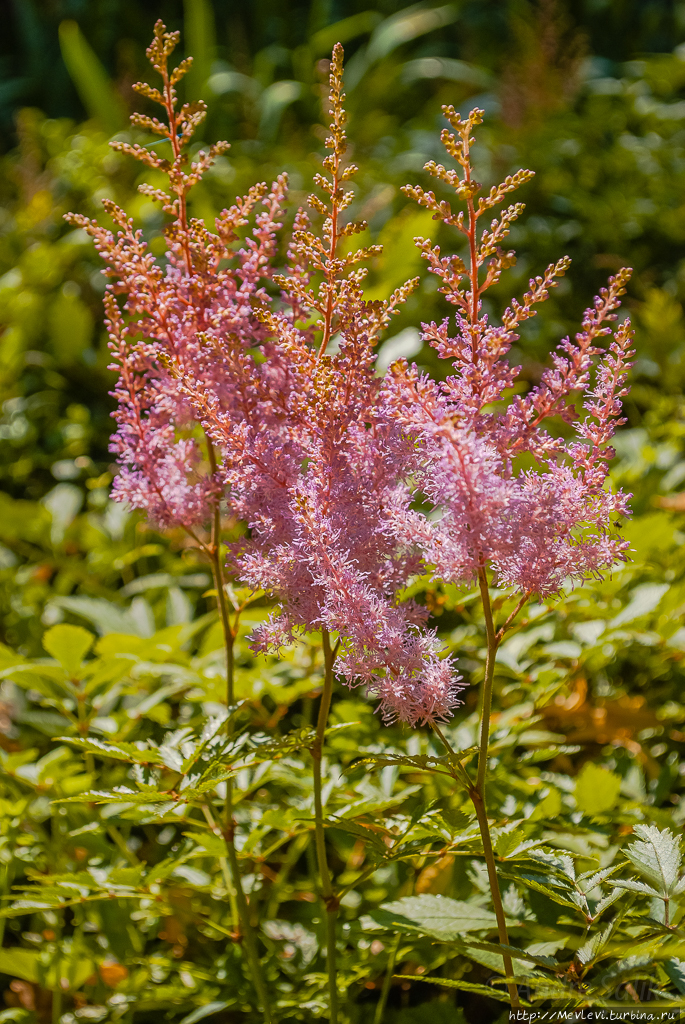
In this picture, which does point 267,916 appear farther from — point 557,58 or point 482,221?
point 557,58

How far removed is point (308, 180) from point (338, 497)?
9.84 feet

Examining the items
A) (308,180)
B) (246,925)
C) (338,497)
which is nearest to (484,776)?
(338,497)

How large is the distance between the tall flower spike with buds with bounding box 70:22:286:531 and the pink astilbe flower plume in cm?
20

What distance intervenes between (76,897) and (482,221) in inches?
83.3

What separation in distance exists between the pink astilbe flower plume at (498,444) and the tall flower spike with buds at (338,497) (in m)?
0.04

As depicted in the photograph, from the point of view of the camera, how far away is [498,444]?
2.39 ft

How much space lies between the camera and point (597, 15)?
609 cm

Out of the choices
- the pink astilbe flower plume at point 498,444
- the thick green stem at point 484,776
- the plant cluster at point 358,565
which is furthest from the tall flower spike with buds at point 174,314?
the thick green stem at point 484,776

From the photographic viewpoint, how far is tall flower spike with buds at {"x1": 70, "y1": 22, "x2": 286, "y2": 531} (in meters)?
0.85

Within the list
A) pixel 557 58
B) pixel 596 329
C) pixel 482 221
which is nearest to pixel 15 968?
pixel 596 329

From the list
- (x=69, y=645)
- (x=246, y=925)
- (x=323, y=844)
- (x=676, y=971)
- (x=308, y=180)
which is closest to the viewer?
(x=676, y=971)

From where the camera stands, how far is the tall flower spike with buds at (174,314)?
851 mm

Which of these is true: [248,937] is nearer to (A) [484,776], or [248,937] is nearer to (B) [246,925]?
(B) [246,925]

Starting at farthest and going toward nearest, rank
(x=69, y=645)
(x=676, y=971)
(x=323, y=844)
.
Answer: (x=69, y=645), (x=323, y=844), (x=676, y=971)
